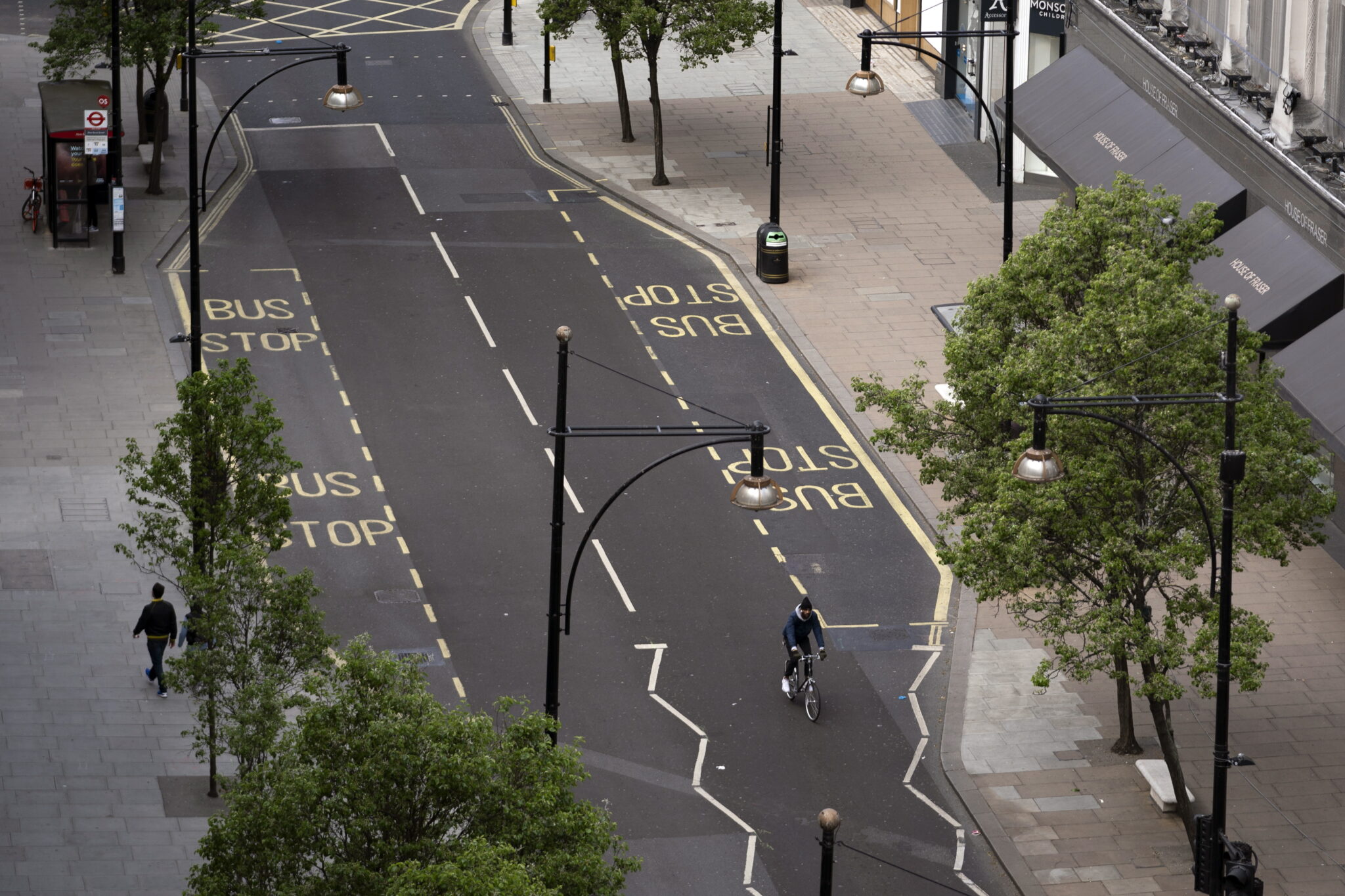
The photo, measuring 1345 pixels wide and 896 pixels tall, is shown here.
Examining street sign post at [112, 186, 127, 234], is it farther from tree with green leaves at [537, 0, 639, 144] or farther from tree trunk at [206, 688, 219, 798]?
tree trunk at [206, 688, 219, 798]

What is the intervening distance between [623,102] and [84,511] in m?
22.1

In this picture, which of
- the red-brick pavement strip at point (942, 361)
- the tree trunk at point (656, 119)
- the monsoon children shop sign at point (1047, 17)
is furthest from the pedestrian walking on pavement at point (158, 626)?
the monsoon children shop sign at point (1047, 17)

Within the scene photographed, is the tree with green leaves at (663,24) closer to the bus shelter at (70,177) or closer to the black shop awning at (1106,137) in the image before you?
the black shop awning at (1106,137)

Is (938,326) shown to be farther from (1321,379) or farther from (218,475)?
(218,475)

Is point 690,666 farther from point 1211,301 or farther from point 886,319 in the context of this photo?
point 886,319

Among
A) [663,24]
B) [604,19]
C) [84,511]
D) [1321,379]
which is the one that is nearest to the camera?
[1321,379]

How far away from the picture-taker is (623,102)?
5375 cm

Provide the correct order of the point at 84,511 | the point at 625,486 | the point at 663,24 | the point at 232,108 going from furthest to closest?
1. the point at 663,24
2. the point at 232,108
3. the point at 84,511
4. the point at 625,486

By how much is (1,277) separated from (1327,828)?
2864 centimetres

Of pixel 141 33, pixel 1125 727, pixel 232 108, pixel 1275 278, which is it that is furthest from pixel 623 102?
pixel 1125 727

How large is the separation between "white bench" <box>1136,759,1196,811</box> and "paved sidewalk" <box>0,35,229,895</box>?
1197 centimetres

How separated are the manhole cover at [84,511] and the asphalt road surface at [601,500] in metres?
2.99

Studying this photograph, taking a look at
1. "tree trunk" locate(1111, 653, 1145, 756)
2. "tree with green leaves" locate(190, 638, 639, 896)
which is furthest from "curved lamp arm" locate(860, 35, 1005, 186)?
"tree with green leaves" locate(190, 638, 639, 896)

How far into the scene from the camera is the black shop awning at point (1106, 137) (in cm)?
3875
